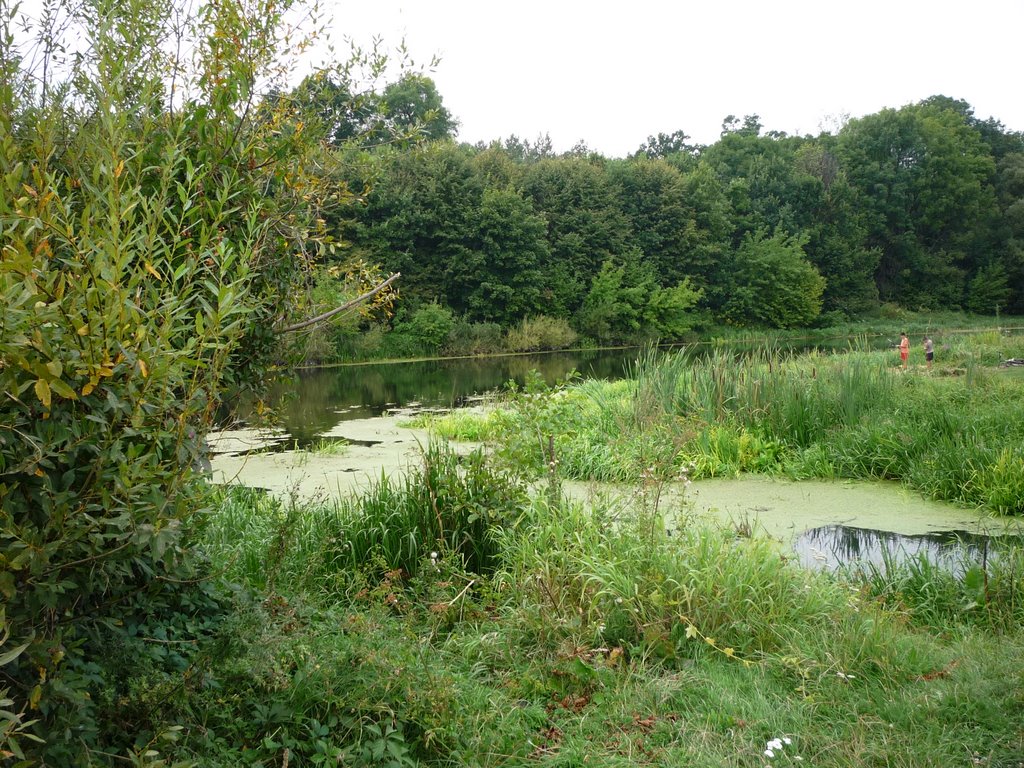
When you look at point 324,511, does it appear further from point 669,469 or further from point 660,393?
point 660,393

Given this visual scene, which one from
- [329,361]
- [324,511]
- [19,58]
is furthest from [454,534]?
[329,361]

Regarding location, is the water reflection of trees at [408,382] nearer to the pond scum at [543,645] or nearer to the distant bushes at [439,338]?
the distant bushes at [439,338]

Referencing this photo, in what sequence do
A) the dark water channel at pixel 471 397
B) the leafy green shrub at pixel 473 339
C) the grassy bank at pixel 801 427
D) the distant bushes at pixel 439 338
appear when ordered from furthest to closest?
the leafy green shrub at pixel 473 339 → the distant bushes at pixel 439 338 → the grassy bank at pixel 801 427 → the dark water channel at pixel 471 397

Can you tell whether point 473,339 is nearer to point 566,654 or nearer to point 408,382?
point 408,382

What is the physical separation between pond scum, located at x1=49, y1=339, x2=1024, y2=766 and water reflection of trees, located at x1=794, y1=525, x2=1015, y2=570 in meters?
0.37

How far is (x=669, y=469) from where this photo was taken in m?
4.87

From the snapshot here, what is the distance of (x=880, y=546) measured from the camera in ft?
18.7

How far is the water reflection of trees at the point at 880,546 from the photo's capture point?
523cm

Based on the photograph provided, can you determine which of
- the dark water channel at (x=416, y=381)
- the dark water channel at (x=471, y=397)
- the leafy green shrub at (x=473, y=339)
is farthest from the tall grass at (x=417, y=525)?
the leafy green shrub at (x=473, y=339)

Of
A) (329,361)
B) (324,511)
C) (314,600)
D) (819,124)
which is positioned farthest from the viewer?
(819,124)

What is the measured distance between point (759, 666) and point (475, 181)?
3319cm

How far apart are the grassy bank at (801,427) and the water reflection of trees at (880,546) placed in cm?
85

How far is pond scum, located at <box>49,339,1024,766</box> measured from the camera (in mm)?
2605

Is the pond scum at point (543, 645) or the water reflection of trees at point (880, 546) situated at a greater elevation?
the pond scum at point (543, 645)
